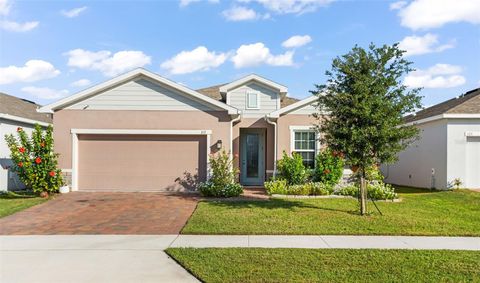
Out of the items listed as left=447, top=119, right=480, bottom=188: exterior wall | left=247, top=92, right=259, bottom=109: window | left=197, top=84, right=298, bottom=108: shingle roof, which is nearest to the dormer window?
left=247, top=92, right=259, bottom=109: window

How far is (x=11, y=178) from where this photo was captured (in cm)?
1384

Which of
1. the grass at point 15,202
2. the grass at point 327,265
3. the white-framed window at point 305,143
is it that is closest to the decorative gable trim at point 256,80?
the white-framed window at point 305,143

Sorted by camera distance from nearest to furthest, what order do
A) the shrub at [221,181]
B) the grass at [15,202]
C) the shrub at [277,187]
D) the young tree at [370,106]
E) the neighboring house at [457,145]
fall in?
the young tree at [370,106], the grass at [15,202], the shrub at [221,181], the shrub at [277,187], the neighboring house at [457,145]

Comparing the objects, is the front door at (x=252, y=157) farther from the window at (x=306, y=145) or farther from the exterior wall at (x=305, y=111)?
the exterior wall at (x=305, y=111)

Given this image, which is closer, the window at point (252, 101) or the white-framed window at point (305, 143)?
the white-framed window at point (305, 143)

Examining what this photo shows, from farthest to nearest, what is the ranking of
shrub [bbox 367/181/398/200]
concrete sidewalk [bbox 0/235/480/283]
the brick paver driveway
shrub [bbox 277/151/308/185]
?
1. shrub [bbox 277/151/308/185]
2. shrub [bbox 367/181/398/200]
3. the brick paver driveway
4. concrete sidewalk [bbox 0/235/480/283]

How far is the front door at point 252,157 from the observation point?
15.3 meters

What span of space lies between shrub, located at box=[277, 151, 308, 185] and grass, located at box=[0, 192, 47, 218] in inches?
331

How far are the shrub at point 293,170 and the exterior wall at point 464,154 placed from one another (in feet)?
19.1

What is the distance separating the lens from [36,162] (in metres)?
11.4

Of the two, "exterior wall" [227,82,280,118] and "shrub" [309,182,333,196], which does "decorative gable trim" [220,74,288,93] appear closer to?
"exterior wall" [227,82,280,118]

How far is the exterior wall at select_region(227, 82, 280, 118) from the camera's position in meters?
14.9

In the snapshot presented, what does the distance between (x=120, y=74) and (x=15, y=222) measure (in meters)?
6.44

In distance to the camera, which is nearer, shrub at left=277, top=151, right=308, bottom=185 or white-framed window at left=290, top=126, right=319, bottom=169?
shrub at left=277, top=151, right=308, bottom=185
